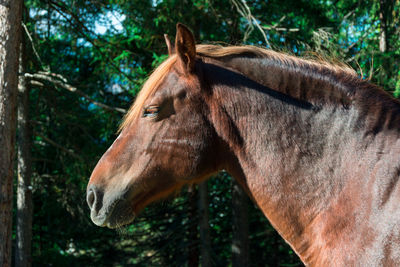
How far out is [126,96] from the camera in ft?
31.5

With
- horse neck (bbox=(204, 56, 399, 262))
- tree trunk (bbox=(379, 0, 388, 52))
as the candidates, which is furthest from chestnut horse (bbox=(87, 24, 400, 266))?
tree trunk (bbox=(379, 0, 388, 52))

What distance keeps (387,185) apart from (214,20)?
7507 millimetres

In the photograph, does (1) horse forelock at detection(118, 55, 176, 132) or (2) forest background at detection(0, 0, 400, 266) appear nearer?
(1) horse forelock at detection(118, 55, 176, 132)

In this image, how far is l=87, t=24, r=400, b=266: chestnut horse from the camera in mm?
2189

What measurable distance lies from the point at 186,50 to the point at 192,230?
812 cm

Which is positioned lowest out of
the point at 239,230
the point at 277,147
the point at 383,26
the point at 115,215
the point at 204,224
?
the point at 239,230

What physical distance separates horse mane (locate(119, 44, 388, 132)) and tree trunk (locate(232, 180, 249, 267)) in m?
6.82

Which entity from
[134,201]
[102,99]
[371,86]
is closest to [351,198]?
[371,86]

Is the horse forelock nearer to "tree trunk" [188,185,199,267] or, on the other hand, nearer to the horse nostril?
the horse nostril

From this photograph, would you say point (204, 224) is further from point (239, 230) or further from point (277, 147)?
point (277, 147)

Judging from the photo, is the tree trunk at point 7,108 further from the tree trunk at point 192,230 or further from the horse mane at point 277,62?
the tree trunk at point 192,230

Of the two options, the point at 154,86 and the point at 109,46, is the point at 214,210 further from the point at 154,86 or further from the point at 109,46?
the point at 154,86

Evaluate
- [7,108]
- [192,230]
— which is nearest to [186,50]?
[7,108]

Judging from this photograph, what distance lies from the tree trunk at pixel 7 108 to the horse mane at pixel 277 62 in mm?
3398
